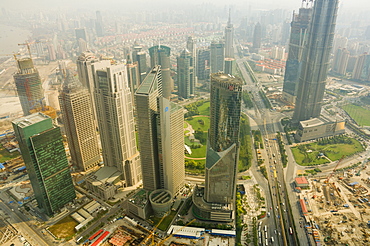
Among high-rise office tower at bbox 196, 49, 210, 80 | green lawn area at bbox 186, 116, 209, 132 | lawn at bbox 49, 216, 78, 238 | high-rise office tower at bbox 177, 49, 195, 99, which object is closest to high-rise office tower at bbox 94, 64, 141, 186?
lawn at bbox 49, 216, 78, 238

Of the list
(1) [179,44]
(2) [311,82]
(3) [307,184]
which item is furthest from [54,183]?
(1) [179,44]

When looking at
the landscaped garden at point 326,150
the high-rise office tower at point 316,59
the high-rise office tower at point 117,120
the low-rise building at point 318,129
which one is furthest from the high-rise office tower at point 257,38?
the high-rise office tower at point 117,120

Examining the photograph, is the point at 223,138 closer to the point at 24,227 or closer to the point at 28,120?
the point at 28,120

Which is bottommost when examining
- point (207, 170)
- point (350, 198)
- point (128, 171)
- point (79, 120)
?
point (350, 198)

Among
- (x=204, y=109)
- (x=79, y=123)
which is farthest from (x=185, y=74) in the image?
(x=79, y=123)

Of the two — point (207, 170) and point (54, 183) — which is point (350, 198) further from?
point (54, 183)

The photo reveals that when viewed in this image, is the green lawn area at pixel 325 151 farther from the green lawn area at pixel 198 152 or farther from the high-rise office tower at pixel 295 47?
the high-rise office tower at pixel 295 47
